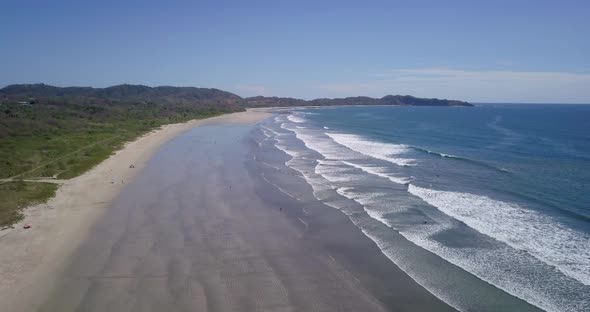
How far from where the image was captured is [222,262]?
51.4 feet

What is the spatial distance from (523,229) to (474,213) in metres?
2.73

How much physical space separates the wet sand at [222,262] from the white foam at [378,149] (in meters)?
15.4

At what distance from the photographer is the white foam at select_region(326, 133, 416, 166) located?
37.3m

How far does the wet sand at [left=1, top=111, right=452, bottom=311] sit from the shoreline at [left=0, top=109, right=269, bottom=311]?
0.26 meters

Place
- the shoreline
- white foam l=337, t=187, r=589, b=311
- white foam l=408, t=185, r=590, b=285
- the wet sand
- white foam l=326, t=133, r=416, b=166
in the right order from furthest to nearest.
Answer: white foam l=326, t=133, r=416, b=166, white foam l=408, t=185, r=590, b=285, the shoreline, white foam l=337, t=187, r=589, b=311, the wet sand

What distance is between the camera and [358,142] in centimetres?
5081

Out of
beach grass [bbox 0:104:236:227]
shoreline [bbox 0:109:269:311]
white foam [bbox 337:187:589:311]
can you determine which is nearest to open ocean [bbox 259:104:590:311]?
white foam [bbox 337:187:589:311]

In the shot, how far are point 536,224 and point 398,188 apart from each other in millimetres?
8313

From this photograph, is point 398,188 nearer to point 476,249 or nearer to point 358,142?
point 476,249

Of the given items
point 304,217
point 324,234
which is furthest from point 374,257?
point 304,217

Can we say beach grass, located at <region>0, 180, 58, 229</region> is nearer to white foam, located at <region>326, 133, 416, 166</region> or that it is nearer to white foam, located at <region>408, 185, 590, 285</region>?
white foam, located at <region>408, 185, 590, 285</region>

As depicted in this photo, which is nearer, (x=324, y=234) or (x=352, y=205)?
(x=324, y=234)

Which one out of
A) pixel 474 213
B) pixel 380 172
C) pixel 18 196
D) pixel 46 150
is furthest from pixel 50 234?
pixel 46 150

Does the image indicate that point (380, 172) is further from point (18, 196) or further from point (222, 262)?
point (18, 196)
